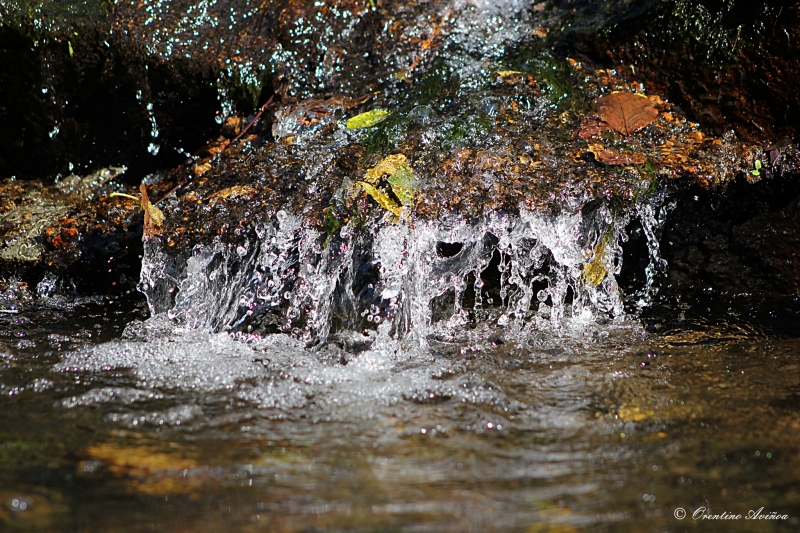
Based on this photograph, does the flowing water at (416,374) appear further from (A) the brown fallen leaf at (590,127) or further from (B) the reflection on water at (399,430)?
(A) the brown fallen leaf at (590,127)

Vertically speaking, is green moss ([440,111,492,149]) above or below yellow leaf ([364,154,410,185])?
above

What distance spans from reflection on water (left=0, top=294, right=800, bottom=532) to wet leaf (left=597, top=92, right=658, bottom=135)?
1208 millimetres

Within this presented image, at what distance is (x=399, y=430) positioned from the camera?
2.43 m

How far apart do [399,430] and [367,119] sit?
2.25 meters

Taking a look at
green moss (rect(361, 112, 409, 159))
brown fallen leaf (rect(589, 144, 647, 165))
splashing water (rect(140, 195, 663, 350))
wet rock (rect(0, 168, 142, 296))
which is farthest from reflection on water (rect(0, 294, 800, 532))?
green moss (rect(361, 112, 409, 159))

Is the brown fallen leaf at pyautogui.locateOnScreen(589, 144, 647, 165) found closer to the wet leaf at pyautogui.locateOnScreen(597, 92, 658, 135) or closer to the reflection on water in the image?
the wet leaf at pyautogui.locateOnScreen(597, 92, 658, 135)

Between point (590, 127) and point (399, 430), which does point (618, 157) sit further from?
point (399, 430)

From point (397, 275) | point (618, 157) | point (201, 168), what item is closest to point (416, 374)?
point (397, 275)

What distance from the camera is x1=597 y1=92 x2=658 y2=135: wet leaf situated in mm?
3879

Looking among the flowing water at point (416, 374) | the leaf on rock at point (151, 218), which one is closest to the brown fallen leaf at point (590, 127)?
the flowing water at point (416, 374)

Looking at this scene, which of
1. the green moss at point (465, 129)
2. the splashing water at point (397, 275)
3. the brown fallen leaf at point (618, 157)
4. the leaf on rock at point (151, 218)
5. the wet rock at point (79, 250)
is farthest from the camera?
the wet rock at point (79, 250)

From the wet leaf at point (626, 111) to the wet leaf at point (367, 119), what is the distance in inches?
52.2

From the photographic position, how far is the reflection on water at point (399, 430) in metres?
1.93

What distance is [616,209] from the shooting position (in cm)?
346
